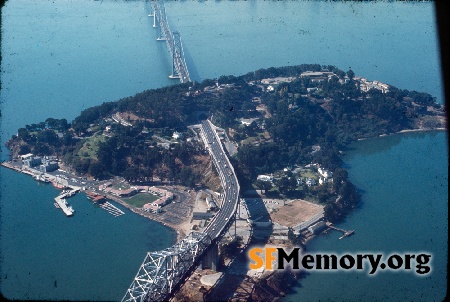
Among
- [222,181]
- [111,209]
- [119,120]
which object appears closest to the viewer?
[111,209]

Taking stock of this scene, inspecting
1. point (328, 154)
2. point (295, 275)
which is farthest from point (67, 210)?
point (328, 154)

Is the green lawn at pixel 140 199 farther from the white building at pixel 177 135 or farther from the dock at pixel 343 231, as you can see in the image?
the dock at pixel 343 231

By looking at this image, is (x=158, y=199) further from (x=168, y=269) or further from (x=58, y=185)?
(x=168, y=269)

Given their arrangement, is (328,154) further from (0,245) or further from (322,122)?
(0,245)

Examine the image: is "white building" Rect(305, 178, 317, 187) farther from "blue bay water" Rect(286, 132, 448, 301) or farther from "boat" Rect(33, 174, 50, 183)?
"boat" Rect(33, 174, 50, 183)

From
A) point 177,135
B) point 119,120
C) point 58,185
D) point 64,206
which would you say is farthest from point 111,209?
point 119,120
